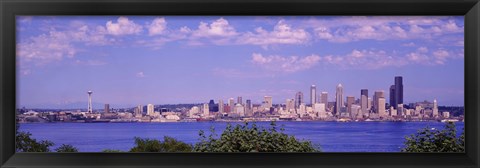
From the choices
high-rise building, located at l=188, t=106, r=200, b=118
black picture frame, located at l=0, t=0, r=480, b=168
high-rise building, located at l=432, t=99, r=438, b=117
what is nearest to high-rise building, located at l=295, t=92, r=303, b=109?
high-rise building, located at l=188, t=106, r=200, b=118

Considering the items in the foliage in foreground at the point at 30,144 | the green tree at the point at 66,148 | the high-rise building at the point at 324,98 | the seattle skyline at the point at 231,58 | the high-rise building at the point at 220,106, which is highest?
the seattle skyline at the point at 231,58

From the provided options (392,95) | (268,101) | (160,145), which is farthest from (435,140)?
(160,145)

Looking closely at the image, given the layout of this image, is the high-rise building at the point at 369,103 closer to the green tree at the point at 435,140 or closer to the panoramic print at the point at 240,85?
the panoramic print at the point at 240,85

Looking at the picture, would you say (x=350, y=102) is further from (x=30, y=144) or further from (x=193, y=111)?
(x=30, y=144)

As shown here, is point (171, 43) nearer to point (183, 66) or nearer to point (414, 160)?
point (183, 66)

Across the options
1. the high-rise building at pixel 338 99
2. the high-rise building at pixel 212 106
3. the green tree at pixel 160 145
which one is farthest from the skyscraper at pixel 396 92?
the green tree at pixel 160 145
